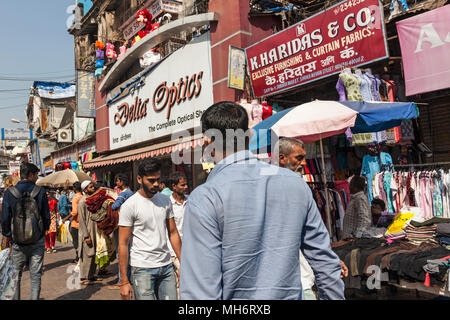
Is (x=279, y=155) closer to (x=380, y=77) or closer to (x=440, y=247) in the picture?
(x=440, y=247)

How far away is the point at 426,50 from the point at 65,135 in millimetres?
22815

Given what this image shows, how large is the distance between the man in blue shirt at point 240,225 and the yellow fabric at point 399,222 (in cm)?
414

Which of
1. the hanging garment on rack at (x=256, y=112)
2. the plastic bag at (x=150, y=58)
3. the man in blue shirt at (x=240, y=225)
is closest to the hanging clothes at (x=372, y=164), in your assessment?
the hanging garment on rack at (x=256, y=112)

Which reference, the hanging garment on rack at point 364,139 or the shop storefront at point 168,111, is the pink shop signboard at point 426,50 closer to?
the hanging garment on rack at point 364,139

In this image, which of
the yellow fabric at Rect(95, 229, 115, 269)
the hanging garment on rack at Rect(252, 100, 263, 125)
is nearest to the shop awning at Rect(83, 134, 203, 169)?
the hanging garment on rack at Rect(252, 100, 263, 125)

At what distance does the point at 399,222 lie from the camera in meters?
5.32

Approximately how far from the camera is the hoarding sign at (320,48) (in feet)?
20.6

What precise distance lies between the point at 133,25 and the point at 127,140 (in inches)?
201

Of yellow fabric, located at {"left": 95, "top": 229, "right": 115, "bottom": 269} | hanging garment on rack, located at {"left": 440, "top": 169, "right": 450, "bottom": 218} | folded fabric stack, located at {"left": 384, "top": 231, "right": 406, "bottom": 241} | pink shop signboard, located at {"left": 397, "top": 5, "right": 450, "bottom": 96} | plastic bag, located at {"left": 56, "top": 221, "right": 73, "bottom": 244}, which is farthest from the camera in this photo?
plastic bag, located at {"left": 56, "top": 221, "right": 73, "bottom": 244}

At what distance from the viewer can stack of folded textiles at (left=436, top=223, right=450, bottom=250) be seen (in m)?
4.60

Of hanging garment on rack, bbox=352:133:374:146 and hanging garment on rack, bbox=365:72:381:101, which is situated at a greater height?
hanging garment on rack, bbox=365:72:381:101

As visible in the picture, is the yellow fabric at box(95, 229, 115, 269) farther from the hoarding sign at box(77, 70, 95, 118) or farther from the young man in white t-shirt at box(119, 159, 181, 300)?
the hoarding sign at box(77, 70, 95, 118)

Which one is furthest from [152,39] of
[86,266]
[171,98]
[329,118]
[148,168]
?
[148,168]

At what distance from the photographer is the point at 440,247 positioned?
4508 mm
